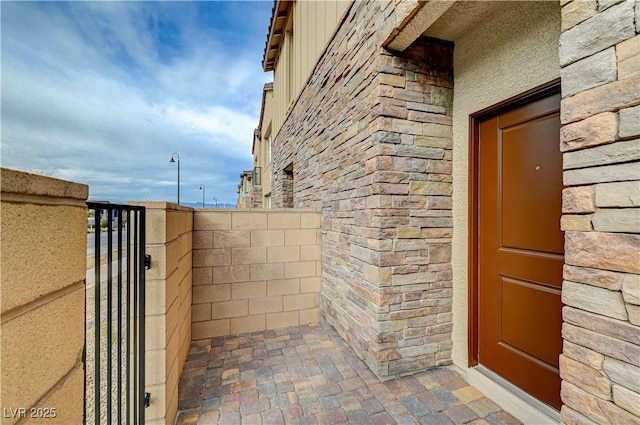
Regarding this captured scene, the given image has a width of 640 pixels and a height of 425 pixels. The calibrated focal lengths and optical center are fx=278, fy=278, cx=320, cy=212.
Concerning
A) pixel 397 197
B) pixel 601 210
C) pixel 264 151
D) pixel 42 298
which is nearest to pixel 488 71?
pixel 397 197

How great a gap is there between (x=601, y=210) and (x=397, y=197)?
1.28m

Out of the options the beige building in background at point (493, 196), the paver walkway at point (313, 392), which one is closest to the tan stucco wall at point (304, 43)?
the beige building in background at point (493, 196)

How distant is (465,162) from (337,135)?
1.30m

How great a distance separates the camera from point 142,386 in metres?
1.57

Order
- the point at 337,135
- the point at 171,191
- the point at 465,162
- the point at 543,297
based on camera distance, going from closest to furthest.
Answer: the point at 543,297 < the point at 465,162 < the point at 337,135 < the point at 171,191

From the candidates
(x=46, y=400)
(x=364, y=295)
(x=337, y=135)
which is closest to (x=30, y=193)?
(x=46, y=400)

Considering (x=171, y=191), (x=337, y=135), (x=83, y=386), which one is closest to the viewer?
(x=83, y=386)

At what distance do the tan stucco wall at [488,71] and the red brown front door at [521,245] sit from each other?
0.39 feet

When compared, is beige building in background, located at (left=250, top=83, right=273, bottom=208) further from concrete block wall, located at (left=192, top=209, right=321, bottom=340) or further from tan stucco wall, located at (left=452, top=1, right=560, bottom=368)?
tan stucco wall, located at (left=452, top=1, right=560, bottom=368)

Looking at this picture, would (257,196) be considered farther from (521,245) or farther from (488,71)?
(521,245)

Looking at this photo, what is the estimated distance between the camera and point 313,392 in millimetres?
2066

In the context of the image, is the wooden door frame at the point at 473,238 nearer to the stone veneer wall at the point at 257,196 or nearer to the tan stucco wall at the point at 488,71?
the tan stucco wall at the point at 488,71

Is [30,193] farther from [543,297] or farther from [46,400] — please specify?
[543,297]

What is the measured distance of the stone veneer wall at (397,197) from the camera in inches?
87.0
